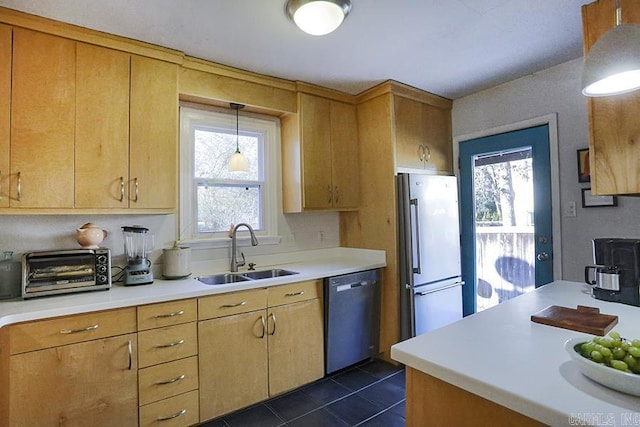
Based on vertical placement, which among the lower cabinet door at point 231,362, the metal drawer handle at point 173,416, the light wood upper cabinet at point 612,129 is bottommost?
the metal drawer handle at point 173,416

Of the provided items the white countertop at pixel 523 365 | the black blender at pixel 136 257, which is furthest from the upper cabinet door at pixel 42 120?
the white countertop at pixel 523 365

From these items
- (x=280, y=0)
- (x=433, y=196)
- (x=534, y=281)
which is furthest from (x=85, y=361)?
(x=534, y=281)

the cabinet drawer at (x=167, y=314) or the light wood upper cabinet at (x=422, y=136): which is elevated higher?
the light wood upper cabinet at (x=422, y=136)

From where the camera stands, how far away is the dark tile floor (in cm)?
203

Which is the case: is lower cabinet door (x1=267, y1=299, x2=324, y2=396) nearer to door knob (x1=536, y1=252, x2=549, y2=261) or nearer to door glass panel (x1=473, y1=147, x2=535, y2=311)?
Answer: door glass panel (x1=473, y1=147, x2=535, y2=311)

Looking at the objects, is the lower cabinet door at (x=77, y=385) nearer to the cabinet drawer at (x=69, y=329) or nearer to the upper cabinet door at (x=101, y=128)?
the cabinet drawer at (x=69, y=329)

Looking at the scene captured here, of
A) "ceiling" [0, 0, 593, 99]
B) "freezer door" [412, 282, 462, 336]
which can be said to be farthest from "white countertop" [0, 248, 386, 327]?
"ceiling" [0, 0, 593, 99]

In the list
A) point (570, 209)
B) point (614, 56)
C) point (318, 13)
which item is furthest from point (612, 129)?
point (570, 209)

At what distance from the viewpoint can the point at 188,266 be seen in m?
2.33

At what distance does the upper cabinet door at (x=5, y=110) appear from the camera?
1.72 metres

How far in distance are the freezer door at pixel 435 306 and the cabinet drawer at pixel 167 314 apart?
1771 millimetres

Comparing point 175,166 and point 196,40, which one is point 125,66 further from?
point 175,166

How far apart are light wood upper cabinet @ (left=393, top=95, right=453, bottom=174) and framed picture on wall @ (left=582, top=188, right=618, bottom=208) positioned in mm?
1169

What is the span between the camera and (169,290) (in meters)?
1.93
